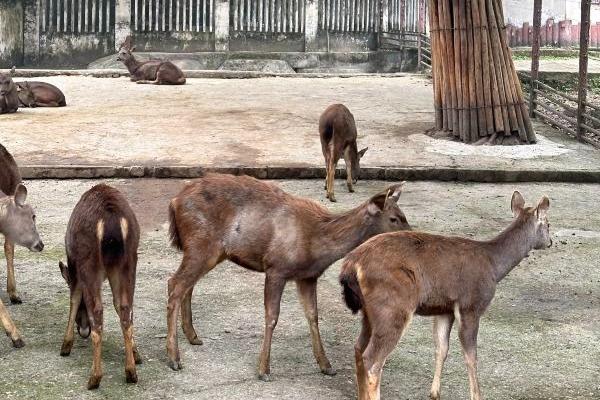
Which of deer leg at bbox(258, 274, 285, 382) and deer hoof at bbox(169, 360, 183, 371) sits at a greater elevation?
deer leg at bbox(258, 274, 285, 382)

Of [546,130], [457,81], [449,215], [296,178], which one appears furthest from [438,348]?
[546,130]

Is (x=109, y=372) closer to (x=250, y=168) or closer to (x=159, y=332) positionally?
(x=159, y=332)

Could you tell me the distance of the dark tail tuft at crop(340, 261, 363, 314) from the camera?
6113 millimetres

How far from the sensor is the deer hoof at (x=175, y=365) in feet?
22.1

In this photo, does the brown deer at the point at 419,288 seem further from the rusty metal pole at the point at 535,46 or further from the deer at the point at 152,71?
the deer at the point at 152,71

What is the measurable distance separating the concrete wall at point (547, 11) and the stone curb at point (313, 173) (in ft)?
69.5

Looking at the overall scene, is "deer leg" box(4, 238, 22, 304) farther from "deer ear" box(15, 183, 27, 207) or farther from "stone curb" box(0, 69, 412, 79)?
"stone curb" box(0, 69, 412, 79)

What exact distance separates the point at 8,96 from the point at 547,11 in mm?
22369

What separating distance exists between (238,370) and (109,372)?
798mm

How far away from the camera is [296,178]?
12.5 m

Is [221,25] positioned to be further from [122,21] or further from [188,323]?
[188,323]

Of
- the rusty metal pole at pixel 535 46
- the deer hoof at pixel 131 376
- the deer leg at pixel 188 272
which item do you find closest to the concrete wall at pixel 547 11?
the rusty metal pole at pixel 535 46

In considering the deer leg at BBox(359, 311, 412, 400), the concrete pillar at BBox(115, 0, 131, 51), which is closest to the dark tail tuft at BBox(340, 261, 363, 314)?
the deer leg at BBox(359, 311, 412, 400)

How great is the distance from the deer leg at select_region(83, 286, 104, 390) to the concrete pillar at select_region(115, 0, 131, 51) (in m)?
19.4
